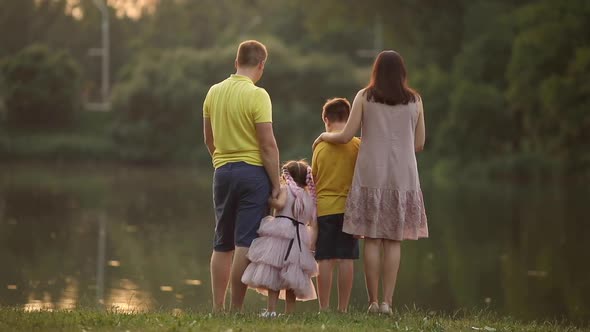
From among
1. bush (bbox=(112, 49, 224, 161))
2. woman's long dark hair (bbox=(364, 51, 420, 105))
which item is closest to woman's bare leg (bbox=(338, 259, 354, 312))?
woman's long dark hair (bbox=(364, 51, 420, 105))

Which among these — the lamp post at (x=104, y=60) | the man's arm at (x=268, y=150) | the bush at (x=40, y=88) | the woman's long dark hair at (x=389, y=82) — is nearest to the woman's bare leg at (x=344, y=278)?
the man's arm at (x=268, y=150)

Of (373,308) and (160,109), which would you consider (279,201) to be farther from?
(160,109)

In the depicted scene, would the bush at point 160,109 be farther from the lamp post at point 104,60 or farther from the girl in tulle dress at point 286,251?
the girl in tulle dress at point 286,251

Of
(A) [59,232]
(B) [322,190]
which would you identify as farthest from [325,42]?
(B) [322,190]

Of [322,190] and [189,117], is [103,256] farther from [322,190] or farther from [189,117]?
[189,117]

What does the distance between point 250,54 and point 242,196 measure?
0.93 m

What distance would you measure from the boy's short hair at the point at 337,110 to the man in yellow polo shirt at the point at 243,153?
61 cm

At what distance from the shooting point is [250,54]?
7.83 m

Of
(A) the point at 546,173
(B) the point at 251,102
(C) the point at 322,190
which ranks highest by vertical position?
(B) the point at 251,102

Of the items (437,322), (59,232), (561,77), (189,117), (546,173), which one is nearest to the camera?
(437,322)

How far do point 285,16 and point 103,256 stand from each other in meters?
54.6

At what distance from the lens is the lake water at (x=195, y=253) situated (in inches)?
475

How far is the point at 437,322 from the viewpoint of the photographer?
771cm

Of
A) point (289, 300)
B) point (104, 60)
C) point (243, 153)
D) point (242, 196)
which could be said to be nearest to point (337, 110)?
point (243, 153)
